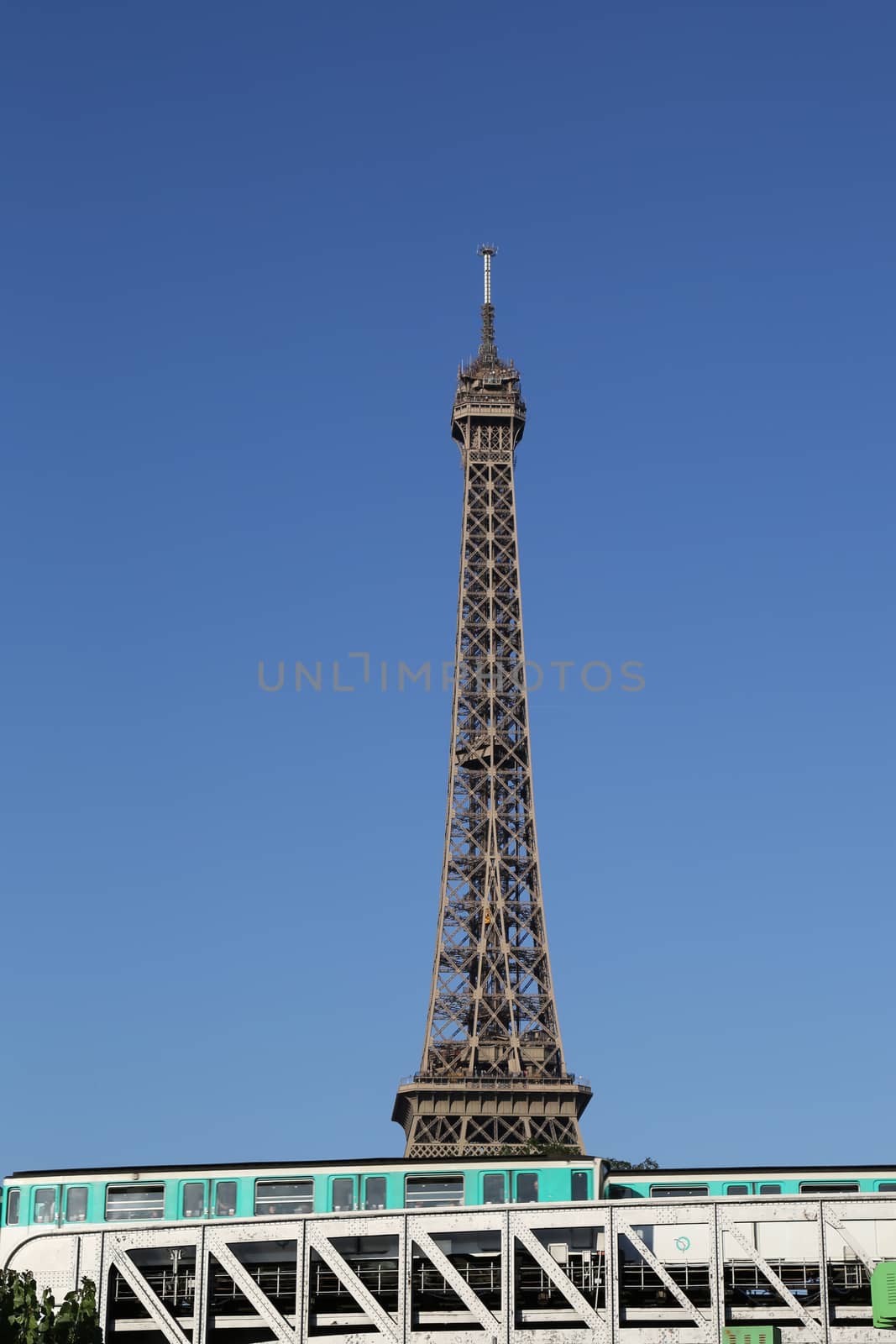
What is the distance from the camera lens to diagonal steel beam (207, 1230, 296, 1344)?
5906 cm

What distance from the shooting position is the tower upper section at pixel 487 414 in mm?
160875

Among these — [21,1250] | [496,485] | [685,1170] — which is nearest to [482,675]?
[496,485]

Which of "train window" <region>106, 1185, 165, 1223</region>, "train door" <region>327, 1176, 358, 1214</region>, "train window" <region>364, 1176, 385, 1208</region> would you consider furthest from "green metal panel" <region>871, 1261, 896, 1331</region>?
"train window" <region>106, 1185, 165, 1223</region>

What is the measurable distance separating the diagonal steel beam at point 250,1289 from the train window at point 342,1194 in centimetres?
797

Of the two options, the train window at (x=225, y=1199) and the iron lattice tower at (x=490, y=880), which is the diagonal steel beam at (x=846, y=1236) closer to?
the train window at (x=225, y=1199)

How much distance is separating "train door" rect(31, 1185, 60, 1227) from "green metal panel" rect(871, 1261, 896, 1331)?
28063 millimetres

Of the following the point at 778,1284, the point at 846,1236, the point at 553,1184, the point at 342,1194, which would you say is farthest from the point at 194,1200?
the point at 846,1236

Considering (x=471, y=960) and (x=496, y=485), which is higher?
(x=496, y=485)

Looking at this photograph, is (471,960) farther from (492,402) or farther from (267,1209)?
(267,1209)

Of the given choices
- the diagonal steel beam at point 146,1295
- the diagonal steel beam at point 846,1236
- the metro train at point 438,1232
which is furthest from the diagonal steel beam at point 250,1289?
the diagonal steel beam at point 846,1236

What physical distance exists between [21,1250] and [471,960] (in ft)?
267

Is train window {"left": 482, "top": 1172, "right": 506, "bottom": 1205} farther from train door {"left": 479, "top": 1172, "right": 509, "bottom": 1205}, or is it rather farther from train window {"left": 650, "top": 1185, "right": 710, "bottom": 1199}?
train window {"left": 650, "top": 1185, "right": 710, "bottom": 1199}

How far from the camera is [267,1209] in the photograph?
68000 millimetres

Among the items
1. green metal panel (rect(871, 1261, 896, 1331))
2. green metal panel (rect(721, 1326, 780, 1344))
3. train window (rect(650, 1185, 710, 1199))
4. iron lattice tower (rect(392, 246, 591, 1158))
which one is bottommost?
green metal panel (rect(721, 1326, 780, 1344))
